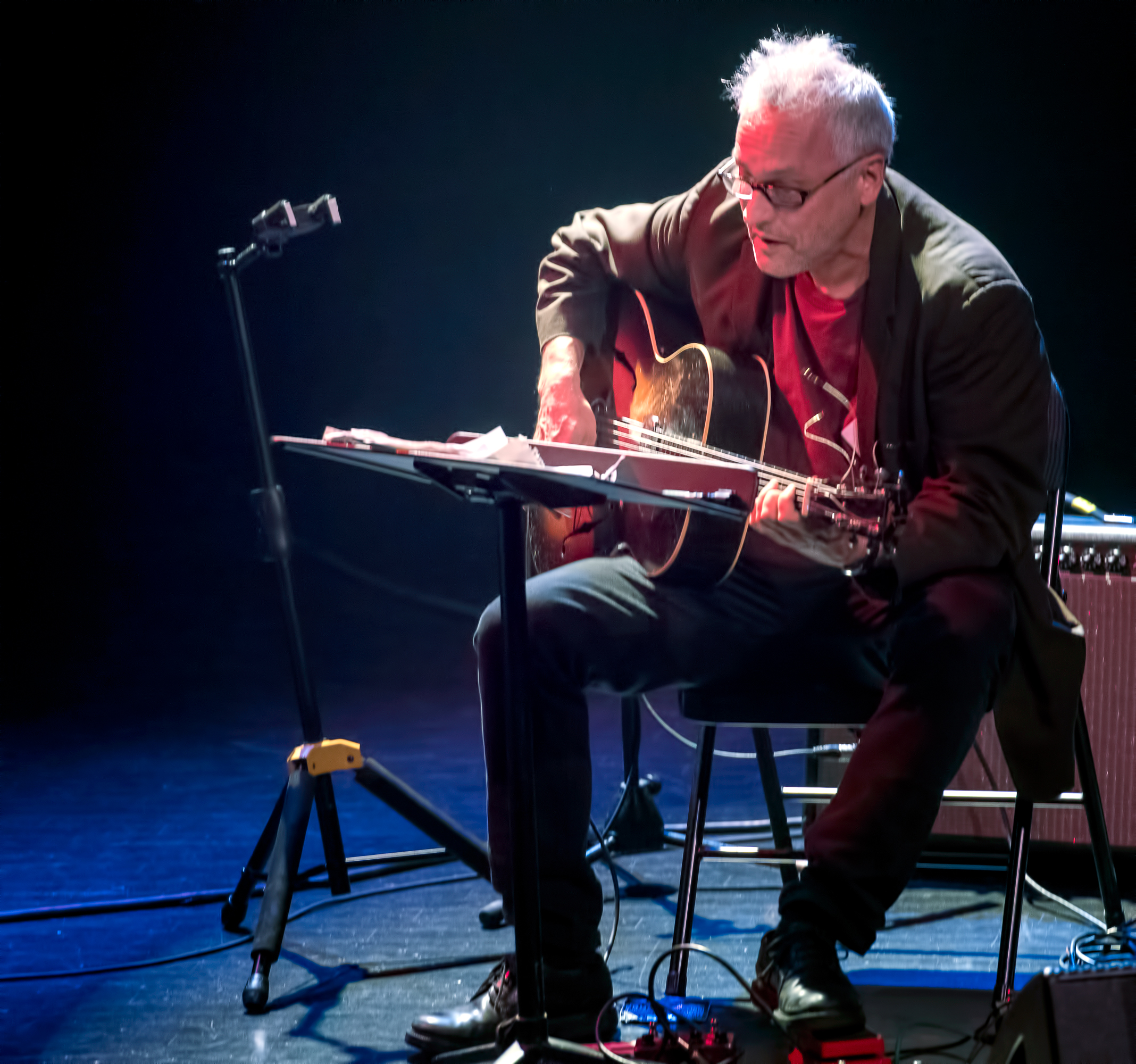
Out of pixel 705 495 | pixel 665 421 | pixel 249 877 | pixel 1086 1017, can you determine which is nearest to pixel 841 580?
pixel 665 421

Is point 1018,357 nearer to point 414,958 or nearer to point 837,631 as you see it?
point 837,631

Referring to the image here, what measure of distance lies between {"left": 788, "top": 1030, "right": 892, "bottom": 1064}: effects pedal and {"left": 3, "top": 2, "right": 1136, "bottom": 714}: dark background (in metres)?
3.25

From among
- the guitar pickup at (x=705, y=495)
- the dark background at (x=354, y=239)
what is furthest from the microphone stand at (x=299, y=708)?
the dark background at (x=354, y=239)

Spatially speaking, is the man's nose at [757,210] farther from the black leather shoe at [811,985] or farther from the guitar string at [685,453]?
the black leather shoe at [811,985]

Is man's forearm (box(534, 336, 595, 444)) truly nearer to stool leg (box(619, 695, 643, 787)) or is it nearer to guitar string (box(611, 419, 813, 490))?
guitar string (box(611, 419, 813, 490))

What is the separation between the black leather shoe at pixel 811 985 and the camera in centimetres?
152

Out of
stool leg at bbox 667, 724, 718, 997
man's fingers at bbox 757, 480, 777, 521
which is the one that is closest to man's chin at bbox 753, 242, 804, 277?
man's fingers at bbox 757, 480, 777, 521

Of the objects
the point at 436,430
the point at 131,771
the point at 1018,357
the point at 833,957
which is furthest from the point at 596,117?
the point at 833,957

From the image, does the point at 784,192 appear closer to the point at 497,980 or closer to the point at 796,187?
the point at 796,187

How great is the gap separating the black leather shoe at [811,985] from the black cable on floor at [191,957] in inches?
27.8

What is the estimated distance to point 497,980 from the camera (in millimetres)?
1767

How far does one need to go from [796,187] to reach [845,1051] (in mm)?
1212

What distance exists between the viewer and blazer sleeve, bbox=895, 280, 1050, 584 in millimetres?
1652

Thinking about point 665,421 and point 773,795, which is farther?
point 773,795
